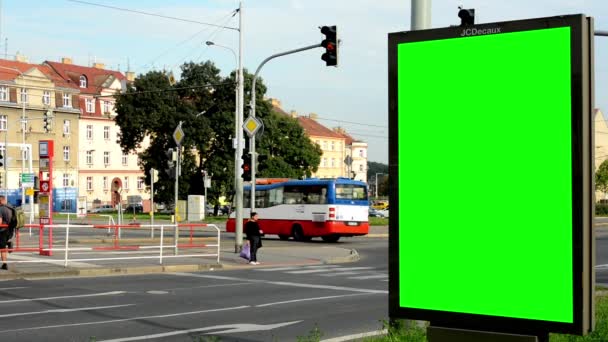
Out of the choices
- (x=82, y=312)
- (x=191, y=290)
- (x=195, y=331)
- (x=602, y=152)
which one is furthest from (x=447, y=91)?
(x=602, y=152)

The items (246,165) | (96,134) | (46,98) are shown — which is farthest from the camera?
(96,134)

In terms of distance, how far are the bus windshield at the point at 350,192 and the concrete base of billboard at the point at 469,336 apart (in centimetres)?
3248

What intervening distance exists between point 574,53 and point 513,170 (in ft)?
2.34

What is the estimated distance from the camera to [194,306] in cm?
1451

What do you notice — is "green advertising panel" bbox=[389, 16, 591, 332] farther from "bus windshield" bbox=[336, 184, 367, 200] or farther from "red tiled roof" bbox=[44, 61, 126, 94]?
"red tiled roof" bbox=[44, 61, 126, 94]

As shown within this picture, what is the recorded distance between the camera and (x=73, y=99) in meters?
97.4

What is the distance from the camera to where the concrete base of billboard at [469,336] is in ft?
15.7

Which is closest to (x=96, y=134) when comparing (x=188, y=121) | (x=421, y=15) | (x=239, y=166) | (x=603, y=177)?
(x=188, y=121)

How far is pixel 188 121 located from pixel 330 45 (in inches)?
1728

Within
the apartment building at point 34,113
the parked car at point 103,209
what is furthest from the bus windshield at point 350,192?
the parked car at point 103,209

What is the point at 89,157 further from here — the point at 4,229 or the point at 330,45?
the point at 4,229

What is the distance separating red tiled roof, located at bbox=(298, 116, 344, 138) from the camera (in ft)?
434

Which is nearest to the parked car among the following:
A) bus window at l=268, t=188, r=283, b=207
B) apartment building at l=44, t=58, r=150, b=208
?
apartment building at l=44, t=58, r=150, b=208

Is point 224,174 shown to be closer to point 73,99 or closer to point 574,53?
point 73,99
